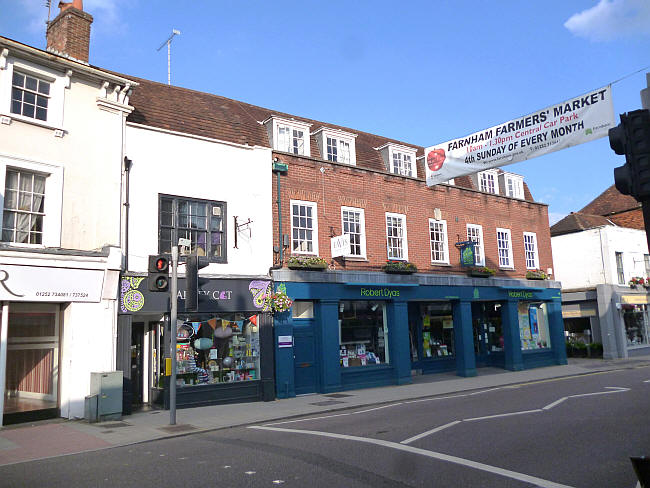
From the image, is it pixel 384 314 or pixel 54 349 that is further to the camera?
pixel 384 314

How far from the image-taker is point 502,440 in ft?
29.2

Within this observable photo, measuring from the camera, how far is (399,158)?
22047 millimetres

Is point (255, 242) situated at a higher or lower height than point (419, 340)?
higher

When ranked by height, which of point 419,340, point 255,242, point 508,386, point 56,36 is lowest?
point 508,386

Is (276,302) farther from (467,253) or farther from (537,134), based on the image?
(467,253)

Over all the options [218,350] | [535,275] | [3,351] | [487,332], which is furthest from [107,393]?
[535,275]

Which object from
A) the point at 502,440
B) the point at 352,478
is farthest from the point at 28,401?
the point at 502,440

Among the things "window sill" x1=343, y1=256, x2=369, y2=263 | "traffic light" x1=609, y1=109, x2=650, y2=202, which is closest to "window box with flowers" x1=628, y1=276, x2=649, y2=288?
"window sill" x1=343, y1=256, x2=369, y2=263

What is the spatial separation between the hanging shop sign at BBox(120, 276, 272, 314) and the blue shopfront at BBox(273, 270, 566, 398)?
0.81 meters

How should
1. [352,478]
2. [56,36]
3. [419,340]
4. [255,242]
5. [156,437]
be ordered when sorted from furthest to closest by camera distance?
[419,340] < [255,242] < [56,36] < [156,437] < [352,478]

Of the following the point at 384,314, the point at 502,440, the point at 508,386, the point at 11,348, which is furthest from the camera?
the point at 384,314

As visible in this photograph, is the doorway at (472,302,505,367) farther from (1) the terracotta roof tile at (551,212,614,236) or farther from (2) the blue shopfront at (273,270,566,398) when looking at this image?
(1) the terracotta roof tile at (551,212,614,236)

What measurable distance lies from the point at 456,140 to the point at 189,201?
7590mm

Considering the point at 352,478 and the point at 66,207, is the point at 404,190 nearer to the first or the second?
the point at 66,207
